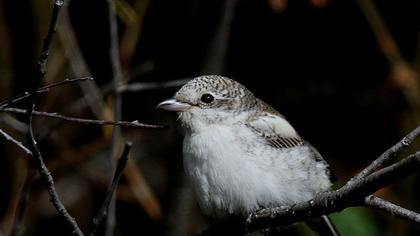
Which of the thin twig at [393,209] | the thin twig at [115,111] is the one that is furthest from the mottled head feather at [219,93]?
the thin twig at [393,209]

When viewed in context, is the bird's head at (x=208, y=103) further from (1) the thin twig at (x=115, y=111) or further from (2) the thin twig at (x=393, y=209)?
(2) the thin twig at (x=393, y=209)

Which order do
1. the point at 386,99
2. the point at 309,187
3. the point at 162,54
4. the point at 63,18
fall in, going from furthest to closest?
the point at 386,99 → the point at 162,54 → the point at 63,18 → the point at 309,187

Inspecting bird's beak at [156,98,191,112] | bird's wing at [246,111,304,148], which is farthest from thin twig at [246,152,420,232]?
bird's beak at [156,98,191,112]

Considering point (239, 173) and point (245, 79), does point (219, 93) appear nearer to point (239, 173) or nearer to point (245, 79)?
point (239, 173)

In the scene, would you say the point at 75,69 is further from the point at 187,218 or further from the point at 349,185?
the point at 349,185

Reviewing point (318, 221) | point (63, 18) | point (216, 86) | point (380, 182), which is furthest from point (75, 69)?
point (380, 182)
